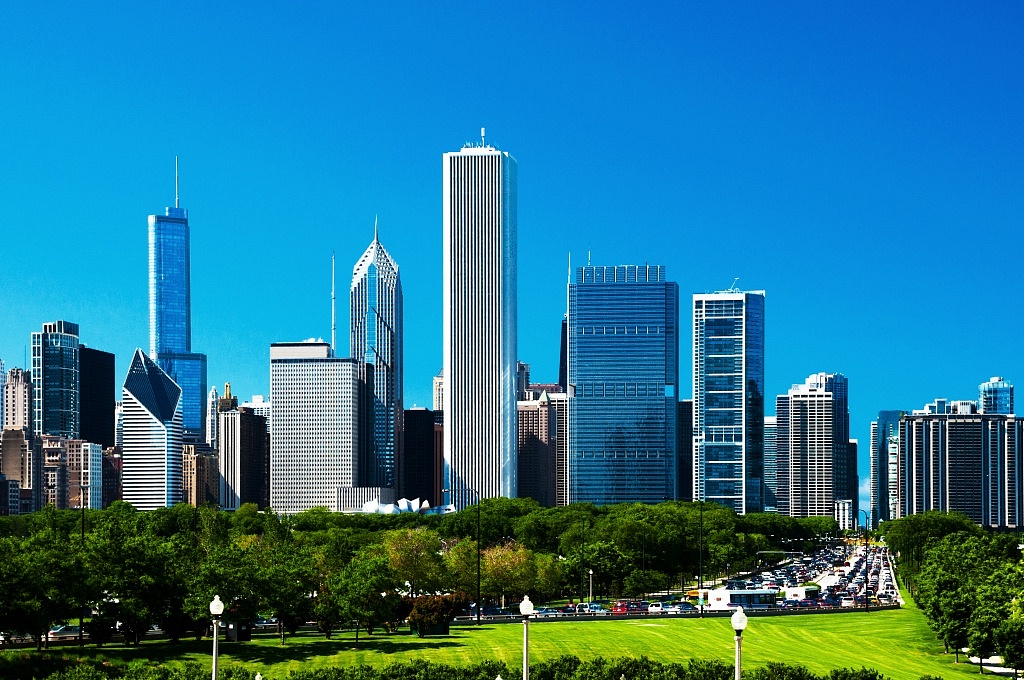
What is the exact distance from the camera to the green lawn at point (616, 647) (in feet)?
257

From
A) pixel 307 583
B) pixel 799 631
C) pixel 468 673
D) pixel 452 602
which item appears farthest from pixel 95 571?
pixel 799 631

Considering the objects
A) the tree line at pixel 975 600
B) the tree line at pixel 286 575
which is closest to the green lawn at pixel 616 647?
the tree line at pixel 975 600

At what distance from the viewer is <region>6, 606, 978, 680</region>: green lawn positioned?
78438mm

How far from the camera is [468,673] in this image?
61594 millimetres

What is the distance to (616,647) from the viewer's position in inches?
3322

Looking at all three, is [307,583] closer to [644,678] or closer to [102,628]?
[102,628]

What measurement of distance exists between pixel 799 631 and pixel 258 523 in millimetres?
100087

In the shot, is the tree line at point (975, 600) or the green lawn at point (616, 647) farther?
the green lawn at point (616, 647)

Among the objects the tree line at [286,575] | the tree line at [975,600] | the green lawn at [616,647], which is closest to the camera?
the tree line at [975,600]

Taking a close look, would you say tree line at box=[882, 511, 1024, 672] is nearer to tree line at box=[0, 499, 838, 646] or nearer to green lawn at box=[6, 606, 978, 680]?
green lawn at box=[6, 606, 978, 680]

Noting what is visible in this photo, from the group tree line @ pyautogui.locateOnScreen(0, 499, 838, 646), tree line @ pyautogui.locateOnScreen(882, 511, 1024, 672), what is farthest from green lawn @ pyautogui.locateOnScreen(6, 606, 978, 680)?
tree line @ pyautogui.locateOnScreen(0, 499, 838, 646)

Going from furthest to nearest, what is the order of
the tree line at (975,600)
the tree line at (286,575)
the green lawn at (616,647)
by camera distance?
the tree line at (286,575)
the green lawn at (616,647)
the tree line at (975,600)

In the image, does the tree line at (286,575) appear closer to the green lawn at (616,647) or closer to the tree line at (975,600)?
the green lawn at (616,647)

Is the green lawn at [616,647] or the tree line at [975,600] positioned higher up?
the tree line at [975,600]
